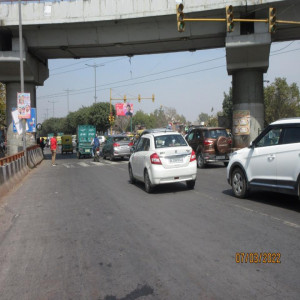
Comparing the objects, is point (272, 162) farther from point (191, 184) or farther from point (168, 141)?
point (168, 141)

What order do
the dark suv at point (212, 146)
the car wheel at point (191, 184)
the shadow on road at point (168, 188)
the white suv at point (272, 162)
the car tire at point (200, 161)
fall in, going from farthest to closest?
1. the car tire at point (200, 161)
2. the dark suv at point (212, 146)
3. the car wheel at point (191, 184)
4. the shadow on road at point (168, 188)
5. the white suv at point (272, 162)

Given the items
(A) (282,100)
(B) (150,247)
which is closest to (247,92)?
(B) (150,247)

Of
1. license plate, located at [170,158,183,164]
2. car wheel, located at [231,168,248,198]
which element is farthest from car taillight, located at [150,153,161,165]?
car wheel, located at [231,168,248,198]

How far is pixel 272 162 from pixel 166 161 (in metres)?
3.27

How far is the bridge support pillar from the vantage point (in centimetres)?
2186

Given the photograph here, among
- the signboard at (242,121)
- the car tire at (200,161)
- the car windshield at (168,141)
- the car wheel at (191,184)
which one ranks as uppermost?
the signboard at (242,121)

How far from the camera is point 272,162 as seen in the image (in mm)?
7707

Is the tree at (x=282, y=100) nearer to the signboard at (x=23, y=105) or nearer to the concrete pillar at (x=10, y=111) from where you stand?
the concrete pillar at (x=10, y=111)

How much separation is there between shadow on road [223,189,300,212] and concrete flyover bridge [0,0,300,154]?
1350 cm

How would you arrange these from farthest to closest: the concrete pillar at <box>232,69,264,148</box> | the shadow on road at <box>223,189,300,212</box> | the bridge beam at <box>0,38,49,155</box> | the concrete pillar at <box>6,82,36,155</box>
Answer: the concrete pillar at <box>6,82,36,155</box> < the bridge beam at <box>0,38,49,155</box> < the concrete pillar at <box>232,69,264,148</box> < the shadow on road at <box>223,189,300,212</box>

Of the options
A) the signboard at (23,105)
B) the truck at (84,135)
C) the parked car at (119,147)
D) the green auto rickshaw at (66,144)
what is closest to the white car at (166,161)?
the signboard at (23,105)

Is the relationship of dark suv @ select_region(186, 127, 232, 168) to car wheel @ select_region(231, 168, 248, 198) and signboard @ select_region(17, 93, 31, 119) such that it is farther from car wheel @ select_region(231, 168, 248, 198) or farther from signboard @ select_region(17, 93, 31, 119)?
signboard @ select_region(17, 93, 31, 119)

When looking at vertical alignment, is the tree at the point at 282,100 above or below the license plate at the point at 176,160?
above
